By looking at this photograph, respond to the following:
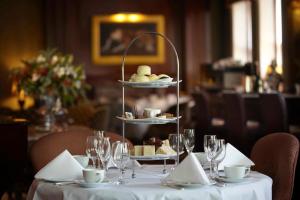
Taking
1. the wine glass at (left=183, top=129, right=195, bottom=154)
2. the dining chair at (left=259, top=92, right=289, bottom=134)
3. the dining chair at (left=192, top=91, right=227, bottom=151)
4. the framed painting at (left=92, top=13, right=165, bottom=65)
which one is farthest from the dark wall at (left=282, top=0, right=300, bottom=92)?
the wine glass at (left=183, top=129, right=195, bottom=154)

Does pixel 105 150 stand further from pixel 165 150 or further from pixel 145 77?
pixel 145 77

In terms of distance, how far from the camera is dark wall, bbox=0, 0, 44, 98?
→ 11.6m

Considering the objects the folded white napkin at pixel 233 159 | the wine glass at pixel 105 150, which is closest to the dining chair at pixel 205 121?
the folded white napkin at pixel 233 159

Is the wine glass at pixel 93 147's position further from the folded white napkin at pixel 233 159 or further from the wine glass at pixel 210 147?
the folded white napkin at pixel 233 159

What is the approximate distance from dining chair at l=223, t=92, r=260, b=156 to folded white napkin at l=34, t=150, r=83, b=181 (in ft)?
13.1

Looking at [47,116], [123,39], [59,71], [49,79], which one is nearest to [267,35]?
[123,39]

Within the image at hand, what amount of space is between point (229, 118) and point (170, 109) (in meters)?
4.22

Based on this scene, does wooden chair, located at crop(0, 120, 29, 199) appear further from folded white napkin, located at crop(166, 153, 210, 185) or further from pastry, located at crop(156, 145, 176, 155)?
folded white napkin, located at crop(166, 153, 210, 185)

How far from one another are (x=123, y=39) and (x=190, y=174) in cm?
1119

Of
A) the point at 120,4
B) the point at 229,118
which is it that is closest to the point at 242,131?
the point at 229,118

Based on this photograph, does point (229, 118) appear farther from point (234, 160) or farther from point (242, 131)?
point (234, 160)

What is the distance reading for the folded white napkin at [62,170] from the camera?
3.51 m

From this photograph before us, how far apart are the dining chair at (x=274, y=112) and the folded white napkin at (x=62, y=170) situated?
350cm

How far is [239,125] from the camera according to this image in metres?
7.45
